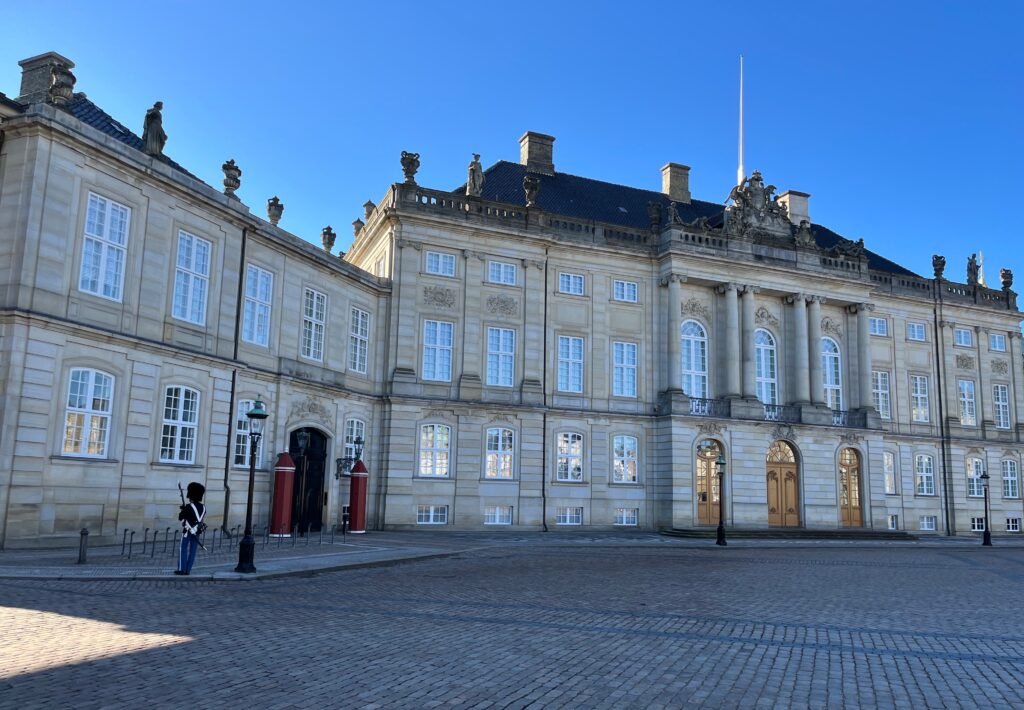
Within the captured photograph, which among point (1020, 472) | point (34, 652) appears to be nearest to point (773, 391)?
point (1020, 472)

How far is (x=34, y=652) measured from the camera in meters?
8.98

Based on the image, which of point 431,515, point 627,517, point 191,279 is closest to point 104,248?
point 191,279

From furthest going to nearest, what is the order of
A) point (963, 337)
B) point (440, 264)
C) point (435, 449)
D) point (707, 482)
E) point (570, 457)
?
point (963, 337) → point (707, 482) → point (570, 457) → point (440, 264) → point (435, 449)

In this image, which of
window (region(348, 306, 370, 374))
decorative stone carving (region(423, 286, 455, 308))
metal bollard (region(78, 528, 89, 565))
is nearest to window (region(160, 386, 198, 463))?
metal bollard (region(78, 528, 89, 565))

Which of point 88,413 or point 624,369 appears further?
point 624,369

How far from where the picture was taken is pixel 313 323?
3219 cm

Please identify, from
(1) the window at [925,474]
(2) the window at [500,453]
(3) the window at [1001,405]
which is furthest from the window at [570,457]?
(3) the window at [1001,405]

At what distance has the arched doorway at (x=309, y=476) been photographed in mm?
30422

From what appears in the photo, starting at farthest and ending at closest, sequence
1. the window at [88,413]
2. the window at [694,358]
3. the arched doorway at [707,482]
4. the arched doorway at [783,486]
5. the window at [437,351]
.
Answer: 1. the window at [694,358]
2. the arched doorway at [783,486]
3. the arched doorway at [707,482]
4. the window at [437,351]
5. the window at [88,413]

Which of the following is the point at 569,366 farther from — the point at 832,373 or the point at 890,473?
the point at 890,473

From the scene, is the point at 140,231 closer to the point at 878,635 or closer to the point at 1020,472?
the point at 878,635

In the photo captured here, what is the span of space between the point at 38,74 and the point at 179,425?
36.2 ft

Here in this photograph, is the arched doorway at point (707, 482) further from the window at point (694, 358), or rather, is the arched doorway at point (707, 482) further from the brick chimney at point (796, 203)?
the brick chimney at point (796, 203)

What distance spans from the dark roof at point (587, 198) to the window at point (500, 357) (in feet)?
23.4
